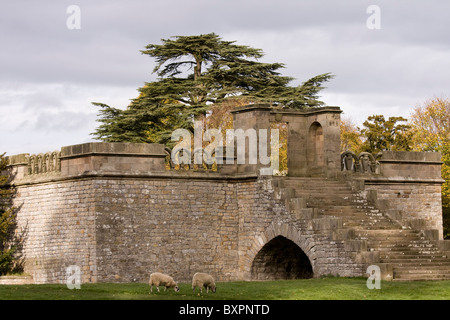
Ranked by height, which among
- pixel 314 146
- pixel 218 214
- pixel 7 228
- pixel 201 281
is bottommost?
pixel 201 281

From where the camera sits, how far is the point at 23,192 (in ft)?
127

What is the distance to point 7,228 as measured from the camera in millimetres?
39375

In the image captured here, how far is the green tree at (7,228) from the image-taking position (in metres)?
38.5

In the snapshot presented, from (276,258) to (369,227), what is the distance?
4.14 metres

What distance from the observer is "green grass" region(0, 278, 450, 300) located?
25.8 meters

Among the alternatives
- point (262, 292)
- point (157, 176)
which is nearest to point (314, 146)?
point (157, 176)

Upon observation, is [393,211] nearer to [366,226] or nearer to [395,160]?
[366,226]

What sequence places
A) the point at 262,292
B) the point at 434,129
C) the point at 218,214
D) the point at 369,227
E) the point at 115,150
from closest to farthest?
the point at 262,292 < the point at 369,227 < the point at 115,150 < the point at 218,214 < the point at 434,129

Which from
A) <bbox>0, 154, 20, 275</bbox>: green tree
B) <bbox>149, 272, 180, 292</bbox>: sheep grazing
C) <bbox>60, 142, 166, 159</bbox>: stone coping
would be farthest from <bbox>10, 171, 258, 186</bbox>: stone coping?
<bbox>149, 272, 180, 292</bbox>: sheep grazing

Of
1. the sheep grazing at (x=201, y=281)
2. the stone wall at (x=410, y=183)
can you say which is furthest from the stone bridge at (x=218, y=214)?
the sheep grazing at (x=201, y=281)

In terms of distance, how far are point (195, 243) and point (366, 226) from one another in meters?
5.87

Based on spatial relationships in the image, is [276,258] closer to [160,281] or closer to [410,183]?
[410,183]
